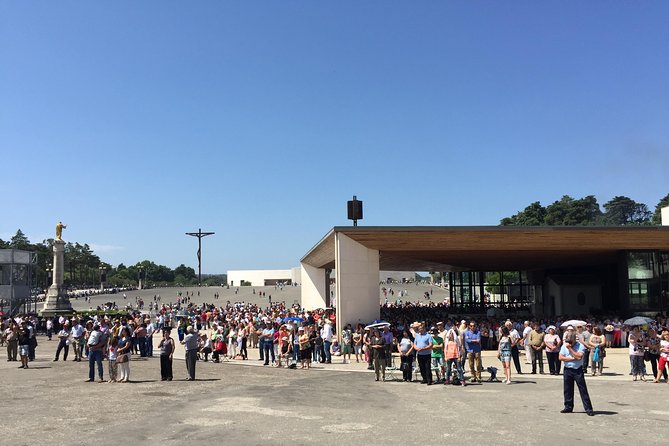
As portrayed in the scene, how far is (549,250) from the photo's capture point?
28.5m

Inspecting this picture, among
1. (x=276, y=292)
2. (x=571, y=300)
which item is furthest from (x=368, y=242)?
(x=276, y=292)

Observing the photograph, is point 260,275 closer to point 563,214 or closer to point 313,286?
point 563,214

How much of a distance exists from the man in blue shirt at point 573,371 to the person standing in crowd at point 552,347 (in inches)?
198

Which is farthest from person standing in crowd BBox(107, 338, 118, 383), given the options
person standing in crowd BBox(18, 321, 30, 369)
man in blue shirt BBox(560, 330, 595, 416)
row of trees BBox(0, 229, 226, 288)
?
row of trees BBox(0, 229, 226, 288)

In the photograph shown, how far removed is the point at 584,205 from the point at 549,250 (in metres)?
102

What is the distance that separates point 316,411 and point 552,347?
801 centimetres

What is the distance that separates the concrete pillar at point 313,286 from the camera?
41.9 meters

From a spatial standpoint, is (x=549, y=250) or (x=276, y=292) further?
(x=276, y=292)

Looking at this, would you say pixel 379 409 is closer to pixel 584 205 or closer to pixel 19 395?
pixel 19 395

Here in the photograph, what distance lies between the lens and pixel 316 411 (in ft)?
34.2

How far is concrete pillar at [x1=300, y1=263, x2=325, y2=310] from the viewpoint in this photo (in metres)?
41.9

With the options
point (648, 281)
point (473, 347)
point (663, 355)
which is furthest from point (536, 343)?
point (648, 281)

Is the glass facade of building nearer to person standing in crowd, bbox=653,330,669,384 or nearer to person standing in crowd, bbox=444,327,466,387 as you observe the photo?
person standing in crowd, bbox=653,330,669,384

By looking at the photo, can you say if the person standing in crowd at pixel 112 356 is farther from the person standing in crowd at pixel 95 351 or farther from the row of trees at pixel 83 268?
the row of trees at pixel 83 268
